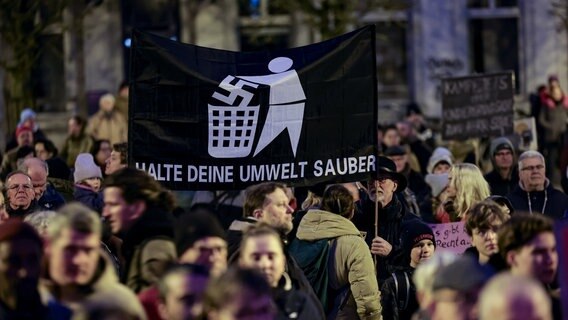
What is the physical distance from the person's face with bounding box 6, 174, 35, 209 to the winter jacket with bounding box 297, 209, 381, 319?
223 centimetres

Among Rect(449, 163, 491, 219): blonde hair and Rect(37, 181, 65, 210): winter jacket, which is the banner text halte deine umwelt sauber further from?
Rect(37, 181, 65, 210): winter jacket

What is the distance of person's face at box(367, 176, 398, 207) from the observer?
13328 mm

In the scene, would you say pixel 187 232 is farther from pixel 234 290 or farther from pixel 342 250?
pixel 342 250

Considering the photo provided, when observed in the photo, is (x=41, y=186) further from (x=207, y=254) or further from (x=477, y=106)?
(x=477, y=106)

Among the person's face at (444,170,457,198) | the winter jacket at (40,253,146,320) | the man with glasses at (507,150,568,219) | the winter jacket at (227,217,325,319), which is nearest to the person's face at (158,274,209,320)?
the winter jacket at (40,253,146,320)

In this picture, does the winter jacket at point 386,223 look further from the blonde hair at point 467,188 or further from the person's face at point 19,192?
the person's face at point 19,192

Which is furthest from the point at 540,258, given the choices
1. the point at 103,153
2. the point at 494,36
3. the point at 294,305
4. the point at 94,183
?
the point at 494,36

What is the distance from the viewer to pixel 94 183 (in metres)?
15.2

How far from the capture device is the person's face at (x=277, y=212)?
35.2 ft

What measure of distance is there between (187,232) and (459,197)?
16.4 feet

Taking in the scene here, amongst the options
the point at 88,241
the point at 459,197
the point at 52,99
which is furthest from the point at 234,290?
the point at 52,99

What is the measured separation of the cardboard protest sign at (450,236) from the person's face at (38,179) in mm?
2992

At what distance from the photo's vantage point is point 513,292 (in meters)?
6.86

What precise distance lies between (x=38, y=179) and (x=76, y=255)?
20.0ft
